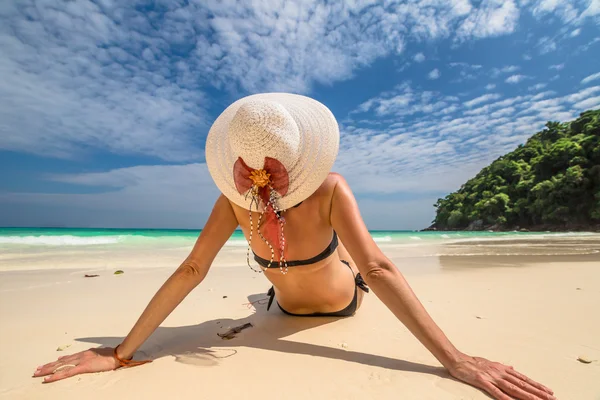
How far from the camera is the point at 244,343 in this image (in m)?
2.05

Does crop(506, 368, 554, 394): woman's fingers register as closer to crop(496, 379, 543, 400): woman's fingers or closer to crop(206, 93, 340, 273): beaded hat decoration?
crop(496, 379, 543, 400): woman's fingers

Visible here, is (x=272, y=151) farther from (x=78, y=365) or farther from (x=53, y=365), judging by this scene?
(x=53, y=365)

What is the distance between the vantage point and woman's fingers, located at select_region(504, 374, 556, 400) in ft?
4.14

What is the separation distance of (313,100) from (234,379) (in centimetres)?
153

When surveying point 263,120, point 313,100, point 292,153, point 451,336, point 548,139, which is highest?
point 548,139

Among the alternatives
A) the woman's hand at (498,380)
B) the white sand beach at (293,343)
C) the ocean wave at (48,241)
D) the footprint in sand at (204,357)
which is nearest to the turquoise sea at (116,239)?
the ocean wave at (48,241)

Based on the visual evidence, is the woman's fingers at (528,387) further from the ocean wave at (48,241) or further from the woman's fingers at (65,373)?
the ocean wave at (48,241)

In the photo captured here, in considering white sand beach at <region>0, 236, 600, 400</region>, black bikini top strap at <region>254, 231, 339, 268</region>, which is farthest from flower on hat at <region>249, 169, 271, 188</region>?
white sand beach at <region>0, 236, 600, 400</region>

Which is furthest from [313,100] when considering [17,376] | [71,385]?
[17,376]

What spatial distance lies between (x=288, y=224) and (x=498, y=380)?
1.23 m

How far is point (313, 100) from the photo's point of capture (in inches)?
69.9

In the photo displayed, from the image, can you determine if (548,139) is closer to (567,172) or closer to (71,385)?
(567,172)

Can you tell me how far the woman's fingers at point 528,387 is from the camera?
1.26 m

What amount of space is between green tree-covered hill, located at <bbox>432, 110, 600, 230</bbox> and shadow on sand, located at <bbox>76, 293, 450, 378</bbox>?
41.0 m
